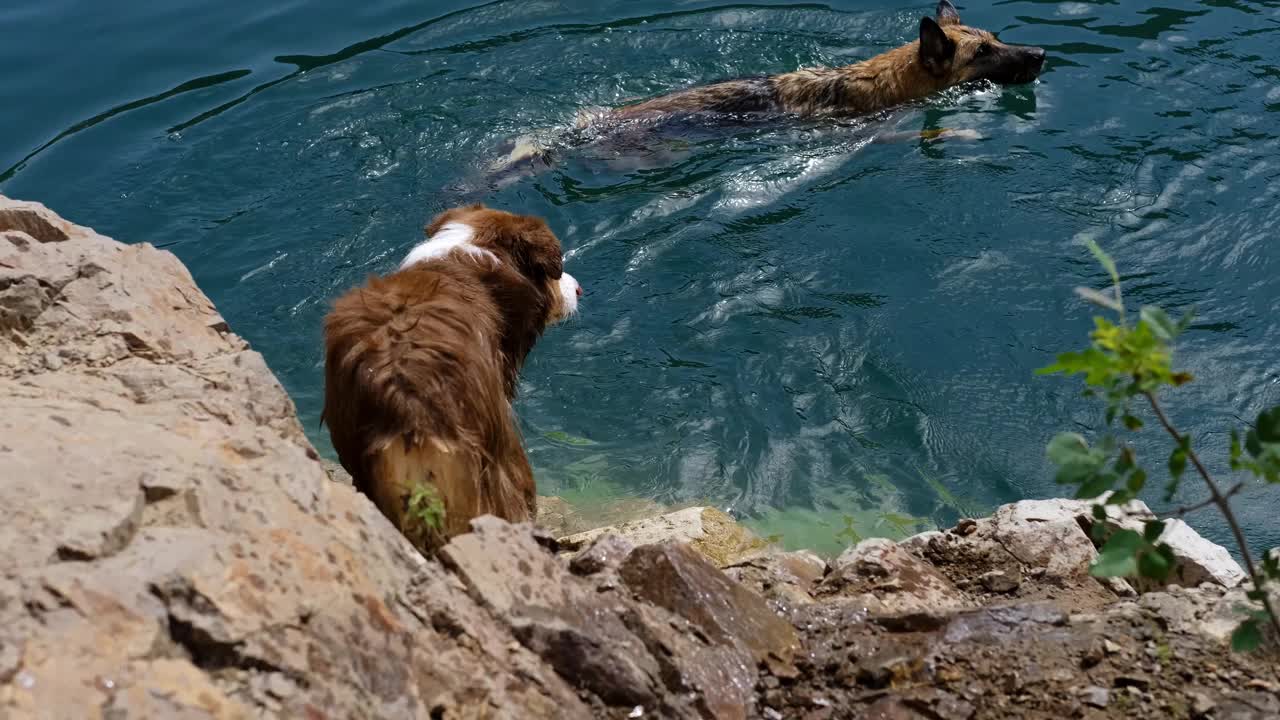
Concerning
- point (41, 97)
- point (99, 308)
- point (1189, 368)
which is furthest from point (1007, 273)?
point (41, 97)

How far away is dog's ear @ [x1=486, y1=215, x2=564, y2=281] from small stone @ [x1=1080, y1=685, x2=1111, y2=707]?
304cm

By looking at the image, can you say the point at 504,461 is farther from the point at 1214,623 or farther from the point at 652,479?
the point at 1214,623

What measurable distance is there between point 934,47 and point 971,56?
0.37m

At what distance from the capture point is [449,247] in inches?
205

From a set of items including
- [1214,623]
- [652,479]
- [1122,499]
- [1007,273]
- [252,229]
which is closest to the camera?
[1122,499]

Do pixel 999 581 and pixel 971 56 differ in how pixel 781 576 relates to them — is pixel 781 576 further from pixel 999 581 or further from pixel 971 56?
pixel 971 56

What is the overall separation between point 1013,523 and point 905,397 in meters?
1.94

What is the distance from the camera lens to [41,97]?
10.3m

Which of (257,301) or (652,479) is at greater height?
(257,301)

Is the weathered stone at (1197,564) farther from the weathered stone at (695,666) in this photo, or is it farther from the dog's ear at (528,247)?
the dog's ear at (528,247)

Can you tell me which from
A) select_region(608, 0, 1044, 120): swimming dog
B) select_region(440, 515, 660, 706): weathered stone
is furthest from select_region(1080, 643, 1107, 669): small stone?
select_region(608, 0, 1044, 120): swimming dog

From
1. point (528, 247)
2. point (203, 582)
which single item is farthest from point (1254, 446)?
point (528, 247)

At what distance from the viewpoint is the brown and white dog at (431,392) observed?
13.8 feet

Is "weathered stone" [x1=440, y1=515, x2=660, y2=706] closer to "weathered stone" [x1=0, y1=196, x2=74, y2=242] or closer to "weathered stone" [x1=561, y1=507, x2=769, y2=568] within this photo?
"weathered stone" [x1=561, y1=507, x2=769, y2=568]
